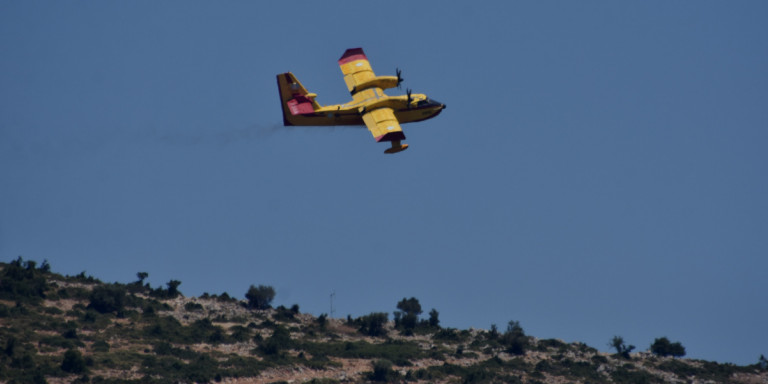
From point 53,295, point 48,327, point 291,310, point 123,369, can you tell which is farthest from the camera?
point 291,310

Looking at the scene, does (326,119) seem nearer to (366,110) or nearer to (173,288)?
(366,110)

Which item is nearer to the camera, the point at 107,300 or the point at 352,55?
the point at 107,300

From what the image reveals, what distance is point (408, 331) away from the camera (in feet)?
346

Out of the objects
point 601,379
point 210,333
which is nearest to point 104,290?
point 210,333

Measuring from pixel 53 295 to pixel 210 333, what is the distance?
14383 mm

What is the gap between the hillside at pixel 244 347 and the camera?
→ 289 ft

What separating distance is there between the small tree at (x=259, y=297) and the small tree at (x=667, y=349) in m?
35.2

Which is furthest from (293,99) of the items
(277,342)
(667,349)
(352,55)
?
(667,349)

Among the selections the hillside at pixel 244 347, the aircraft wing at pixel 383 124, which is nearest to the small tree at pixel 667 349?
the hillside at pixel 244 347

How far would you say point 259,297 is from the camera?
109m

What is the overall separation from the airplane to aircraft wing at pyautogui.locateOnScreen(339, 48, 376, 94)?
1.54 m

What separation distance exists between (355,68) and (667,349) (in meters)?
37.4

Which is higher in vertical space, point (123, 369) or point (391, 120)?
point (391, 120)

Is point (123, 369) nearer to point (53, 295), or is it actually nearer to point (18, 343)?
point (18, 343)
